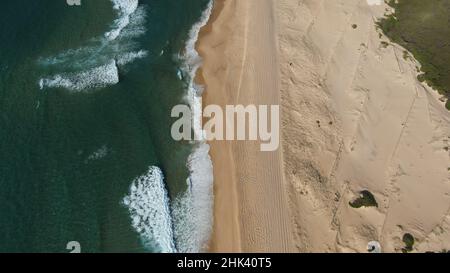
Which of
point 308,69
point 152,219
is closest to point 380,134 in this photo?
point 308,69

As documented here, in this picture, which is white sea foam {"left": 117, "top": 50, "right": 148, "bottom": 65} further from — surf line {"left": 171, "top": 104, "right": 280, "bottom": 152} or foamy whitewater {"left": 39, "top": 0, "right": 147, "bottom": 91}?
surf line {"left": 171, "top": 104, "right": 280, "bottom": 152}

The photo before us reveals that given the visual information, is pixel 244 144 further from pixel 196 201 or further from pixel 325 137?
pixel 325 137

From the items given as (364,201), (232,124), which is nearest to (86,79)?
(232,124)

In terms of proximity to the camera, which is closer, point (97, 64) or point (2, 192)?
point (2, 192)

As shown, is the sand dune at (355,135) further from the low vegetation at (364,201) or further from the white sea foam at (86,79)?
the white sea foam at (86,79)

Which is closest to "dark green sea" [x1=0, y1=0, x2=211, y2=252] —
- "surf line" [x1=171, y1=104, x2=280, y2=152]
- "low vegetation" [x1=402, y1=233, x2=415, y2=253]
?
"surf line" [x1=171, y1=104, x2=280, y2=152]

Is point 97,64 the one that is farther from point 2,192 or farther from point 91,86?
point 2,192

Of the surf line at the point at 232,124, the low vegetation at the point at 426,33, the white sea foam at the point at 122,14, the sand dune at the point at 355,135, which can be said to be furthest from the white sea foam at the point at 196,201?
the low vegetation at the point at 426,33
